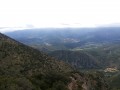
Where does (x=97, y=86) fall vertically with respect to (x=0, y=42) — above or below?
below

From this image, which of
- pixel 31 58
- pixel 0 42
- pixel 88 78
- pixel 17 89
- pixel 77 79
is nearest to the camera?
pixel 17 89

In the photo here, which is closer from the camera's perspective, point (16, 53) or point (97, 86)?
point (97, 86)

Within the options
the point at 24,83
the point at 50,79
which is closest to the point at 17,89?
the point at 24,83

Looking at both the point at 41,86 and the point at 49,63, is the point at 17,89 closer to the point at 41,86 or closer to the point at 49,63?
the point at 41,86

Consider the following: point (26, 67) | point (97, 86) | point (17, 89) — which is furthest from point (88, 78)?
point (17, 89)

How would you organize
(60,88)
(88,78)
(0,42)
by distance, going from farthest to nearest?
(0,42), (88,78), (60,88)

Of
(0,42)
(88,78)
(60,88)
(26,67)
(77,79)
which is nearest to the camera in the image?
(60,88)

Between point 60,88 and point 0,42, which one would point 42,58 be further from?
point 60,88

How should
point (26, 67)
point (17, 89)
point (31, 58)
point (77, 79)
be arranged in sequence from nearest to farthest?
point (17, 89)
point (77, 79)
point (26, 67)
point (31, 58)

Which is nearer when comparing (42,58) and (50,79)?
(50,79)
